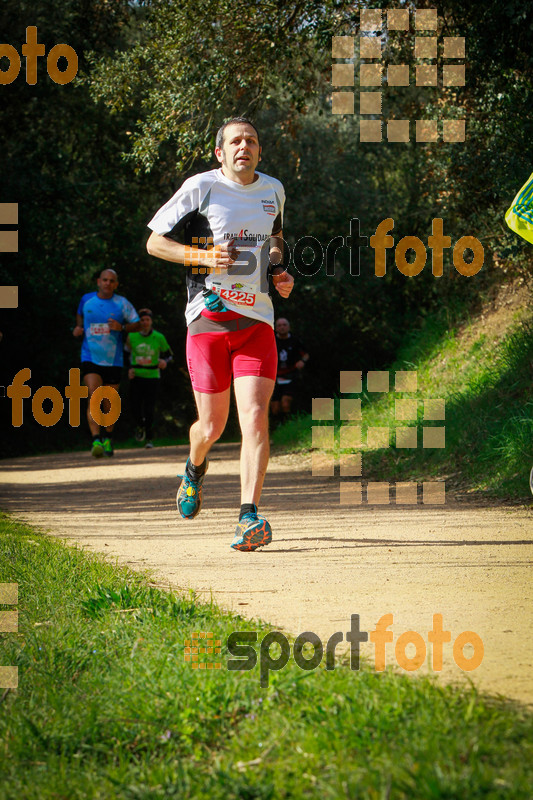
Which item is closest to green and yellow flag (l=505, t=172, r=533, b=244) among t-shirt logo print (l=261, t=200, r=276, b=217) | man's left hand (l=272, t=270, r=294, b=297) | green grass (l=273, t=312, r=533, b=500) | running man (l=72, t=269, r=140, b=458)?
man's left hand (l=272, t=270, r=294, b=297)

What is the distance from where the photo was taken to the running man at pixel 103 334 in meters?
11.0

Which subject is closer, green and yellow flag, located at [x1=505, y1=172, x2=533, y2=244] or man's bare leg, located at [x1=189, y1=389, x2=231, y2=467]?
green and yellow flag, located at [x1=505, y1=172, x2=533, y2=244]

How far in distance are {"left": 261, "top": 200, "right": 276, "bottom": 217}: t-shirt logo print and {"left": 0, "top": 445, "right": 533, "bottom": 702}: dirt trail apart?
1.93m

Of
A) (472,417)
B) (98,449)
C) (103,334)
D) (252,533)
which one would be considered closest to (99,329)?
(103,334)

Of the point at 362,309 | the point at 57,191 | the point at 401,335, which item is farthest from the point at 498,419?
the point at 57,191

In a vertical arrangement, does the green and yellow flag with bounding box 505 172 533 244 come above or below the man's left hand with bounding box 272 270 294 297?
above

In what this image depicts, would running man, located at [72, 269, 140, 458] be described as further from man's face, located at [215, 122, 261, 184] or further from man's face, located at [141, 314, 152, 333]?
man's face, located at [215, 122, 261, 184]

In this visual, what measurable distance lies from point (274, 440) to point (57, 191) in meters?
8.06

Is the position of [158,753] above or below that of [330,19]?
below

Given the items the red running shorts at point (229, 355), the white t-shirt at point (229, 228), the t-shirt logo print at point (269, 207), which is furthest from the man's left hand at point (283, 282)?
the t-shirt logo print at point (269, 207)

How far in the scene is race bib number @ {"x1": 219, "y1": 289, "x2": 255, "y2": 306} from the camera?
5324mm

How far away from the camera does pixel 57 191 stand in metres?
18.9

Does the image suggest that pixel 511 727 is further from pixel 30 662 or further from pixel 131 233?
pixel 131 233

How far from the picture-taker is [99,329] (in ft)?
36.2
